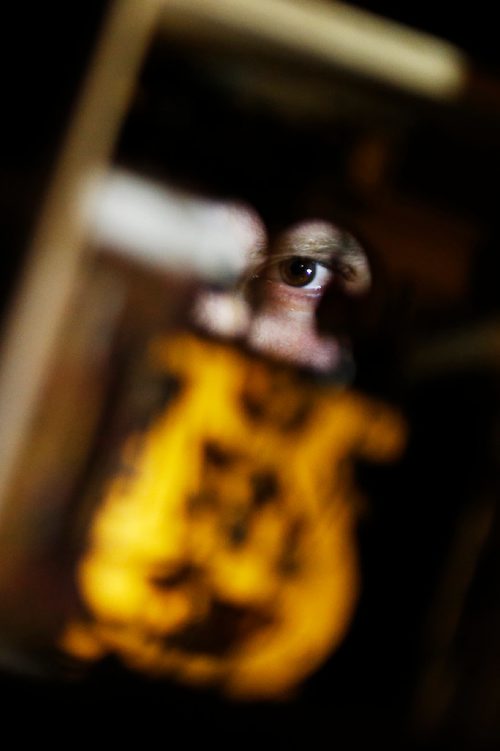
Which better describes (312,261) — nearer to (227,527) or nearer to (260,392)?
(260,392)

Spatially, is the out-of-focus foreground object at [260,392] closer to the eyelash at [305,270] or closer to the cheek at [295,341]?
the cheek at [295,341]

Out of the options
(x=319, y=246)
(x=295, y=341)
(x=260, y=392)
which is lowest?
(x=260, y=392)

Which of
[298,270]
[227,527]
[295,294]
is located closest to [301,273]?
[298,270]

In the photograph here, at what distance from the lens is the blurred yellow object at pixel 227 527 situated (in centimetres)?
249

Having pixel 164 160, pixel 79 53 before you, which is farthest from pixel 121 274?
pixel 79 53

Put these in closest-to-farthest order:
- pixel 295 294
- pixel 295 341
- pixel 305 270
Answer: pixel 305 270, pixel 295 294, pixel 295 341

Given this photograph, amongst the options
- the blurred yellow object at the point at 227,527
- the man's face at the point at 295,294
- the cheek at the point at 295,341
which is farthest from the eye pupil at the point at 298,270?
the blurred yellow object at the point at 227,527

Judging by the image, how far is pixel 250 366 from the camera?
8.32ft

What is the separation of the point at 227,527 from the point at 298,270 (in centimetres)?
95

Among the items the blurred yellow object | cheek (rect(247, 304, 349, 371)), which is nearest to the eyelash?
cheek (rect(247, 304, 349, 371))

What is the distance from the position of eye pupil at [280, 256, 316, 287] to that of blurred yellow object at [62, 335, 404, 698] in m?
0.53

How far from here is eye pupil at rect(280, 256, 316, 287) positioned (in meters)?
1.99

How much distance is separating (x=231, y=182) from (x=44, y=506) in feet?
3.93

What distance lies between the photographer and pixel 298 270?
6.56 ft
